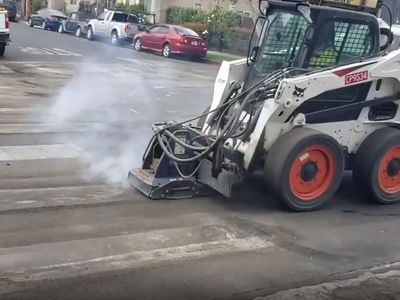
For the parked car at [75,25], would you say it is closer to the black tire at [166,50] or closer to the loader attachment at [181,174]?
the black tire at [166,50]

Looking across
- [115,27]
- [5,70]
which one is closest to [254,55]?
[5,70]

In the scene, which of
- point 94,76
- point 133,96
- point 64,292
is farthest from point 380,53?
point 94,76

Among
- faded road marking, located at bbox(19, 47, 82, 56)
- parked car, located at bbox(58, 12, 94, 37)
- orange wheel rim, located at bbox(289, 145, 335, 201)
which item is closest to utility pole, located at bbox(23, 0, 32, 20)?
parked car, located at bbox(58, 12, 94, 37)

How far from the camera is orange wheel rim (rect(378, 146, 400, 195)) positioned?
7504mm

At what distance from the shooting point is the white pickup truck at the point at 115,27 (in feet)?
107

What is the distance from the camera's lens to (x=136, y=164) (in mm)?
8289

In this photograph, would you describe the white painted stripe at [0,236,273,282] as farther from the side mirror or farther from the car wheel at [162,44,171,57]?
the car wheel at [162,44,171,57]

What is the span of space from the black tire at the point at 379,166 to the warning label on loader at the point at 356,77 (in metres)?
0.70

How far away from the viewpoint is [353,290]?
5152mm

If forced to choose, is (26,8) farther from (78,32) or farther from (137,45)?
(137,45)

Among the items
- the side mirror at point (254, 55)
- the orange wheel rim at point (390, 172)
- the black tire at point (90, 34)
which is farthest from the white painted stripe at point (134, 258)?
the black tire at point (90, 34)

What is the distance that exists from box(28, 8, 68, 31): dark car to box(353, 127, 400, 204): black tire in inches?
1390

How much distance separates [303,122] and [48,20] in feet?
122

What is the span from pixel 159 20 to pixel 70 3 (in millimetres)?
14554
